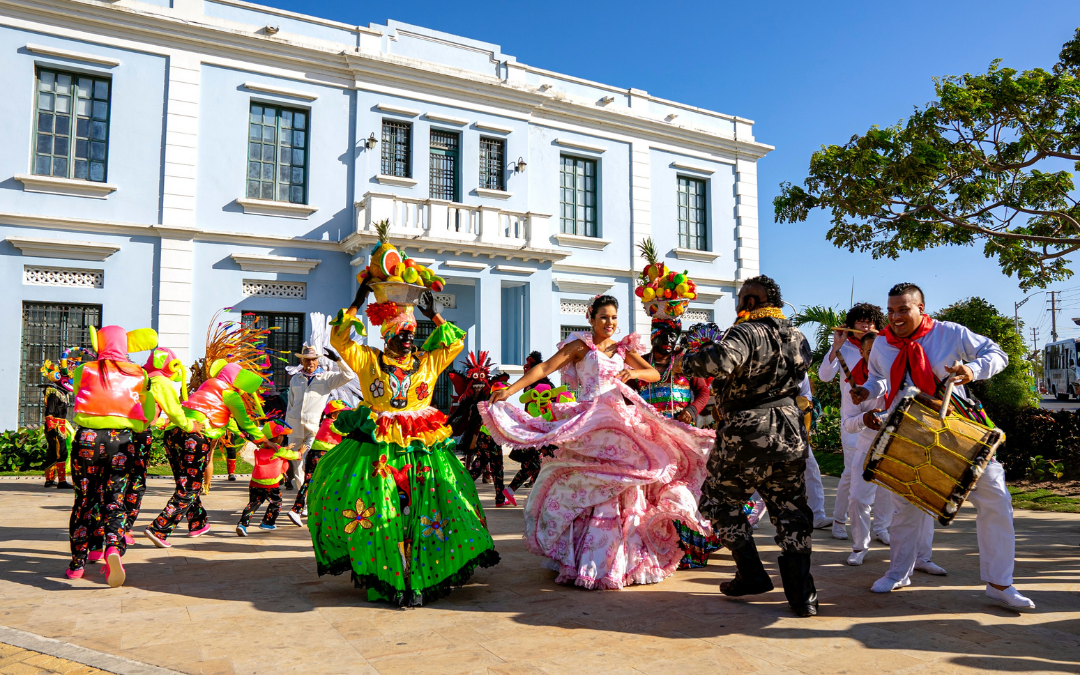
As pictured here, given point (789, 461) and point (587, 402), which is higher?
point (587, 402)

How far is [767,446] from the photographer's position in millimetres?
4043

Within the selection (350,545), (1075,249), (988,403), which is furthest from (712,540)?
(988,403)

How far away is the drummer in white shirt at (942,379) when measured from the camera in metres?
4.15

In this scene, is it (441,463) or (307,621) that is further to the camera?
(441,463)

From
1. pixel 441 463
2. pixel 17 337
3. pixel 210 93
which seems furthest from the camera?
pixel 210 93

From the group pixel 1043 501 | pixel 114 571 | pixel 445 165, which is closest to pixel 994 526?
pixel 114 571

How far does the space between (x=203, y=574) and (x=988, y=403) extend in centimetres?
1191

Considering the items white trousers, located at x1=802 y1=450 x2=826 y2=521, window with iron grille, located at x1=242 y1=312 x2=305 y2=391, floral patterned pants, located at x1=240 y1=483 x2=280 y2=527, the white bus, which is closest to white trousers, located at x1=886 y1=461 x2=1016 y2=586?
white trousers, located at x1=802 y1=450 x2=826 y2=521

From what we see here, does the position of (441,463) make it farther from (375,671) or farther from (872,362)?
(872,362)

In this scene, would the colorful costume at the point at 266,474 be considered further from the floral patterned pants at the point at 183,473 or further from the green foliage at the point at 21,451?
the green foliage at the point at 21,451

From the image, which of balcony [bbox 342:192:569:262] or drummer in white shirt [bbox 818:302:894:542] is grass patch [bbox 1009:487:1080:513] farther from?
balcony [bbox 342:192:569:262]

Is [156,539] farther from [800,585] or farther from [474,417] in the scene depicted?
[800,585]

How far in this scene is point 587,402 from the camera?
4.91 meters

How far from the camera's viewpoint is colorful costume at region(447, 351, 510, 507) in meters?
9.41
